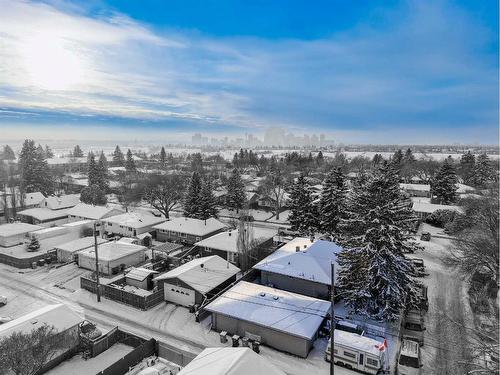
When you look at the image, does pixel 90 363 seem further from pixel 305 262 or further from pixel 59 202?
Answer: pixel 59 202

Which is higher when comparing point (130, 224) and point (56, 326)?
point (130, 224)

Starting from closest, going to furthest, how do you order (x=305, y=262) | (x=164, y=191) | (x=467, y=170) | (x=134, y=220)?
(x=305, y=262)
(x=134, y=220)
(x=164, y=191)
(x=467, y=170)

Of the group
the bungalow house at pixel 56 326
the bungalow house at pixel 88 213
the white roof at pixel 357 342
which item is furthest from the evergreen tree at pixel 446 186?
the bungalow house at pixel 56 326

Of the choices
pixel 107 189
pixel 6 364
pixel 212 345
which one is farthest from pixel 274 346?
pixel 107 189

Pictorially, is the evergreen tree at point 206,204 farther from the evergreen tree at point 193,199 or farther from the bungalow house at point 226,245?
the bungalow house at point 226,245

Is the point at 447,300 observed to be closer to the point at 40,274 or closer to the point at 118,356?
the point at 118,356

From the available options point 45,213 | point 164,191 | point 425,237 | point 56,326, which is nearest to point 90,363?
point 56,326
